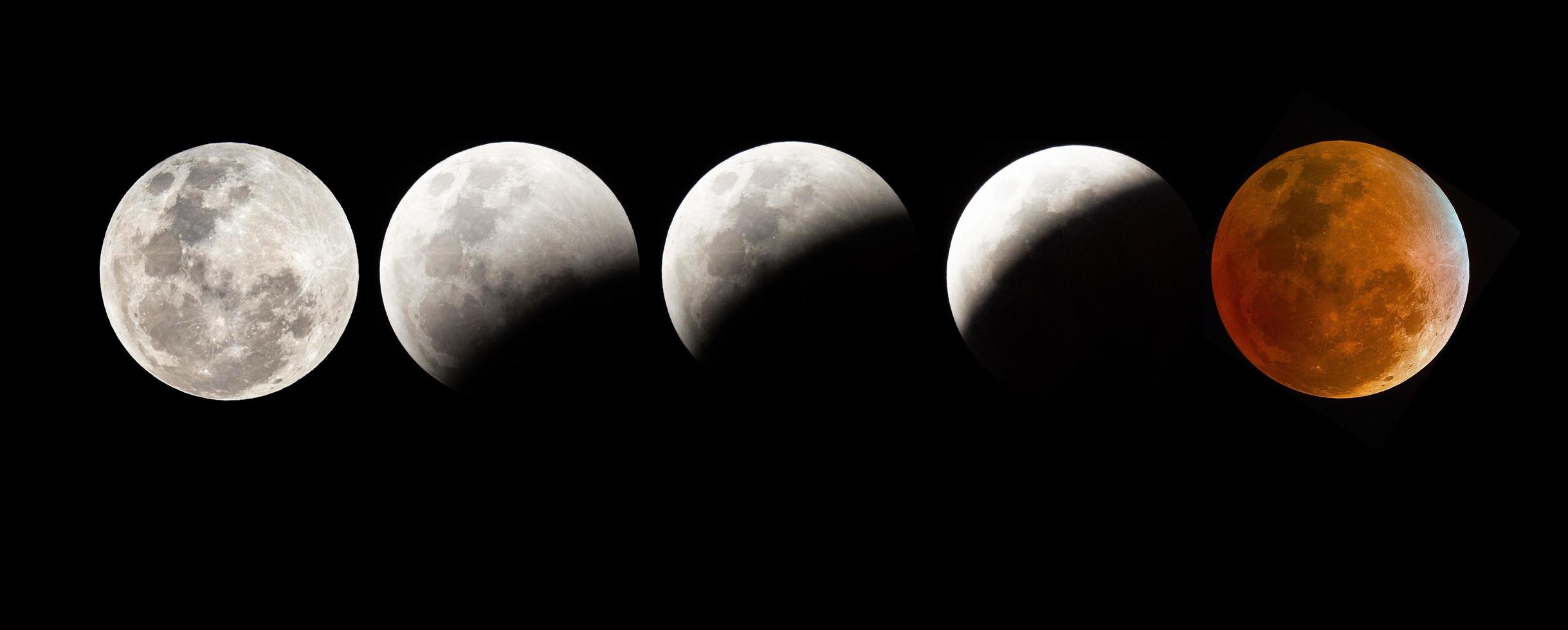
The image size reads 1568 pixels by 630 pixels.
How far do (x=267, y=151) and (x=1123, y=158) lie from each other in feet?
20.1

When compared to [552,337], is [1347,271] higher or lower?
higher

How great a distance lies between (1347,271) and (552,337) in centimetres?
517

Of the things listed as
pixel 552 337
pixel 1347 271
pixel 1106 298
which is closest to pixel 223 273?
pixel 552 337

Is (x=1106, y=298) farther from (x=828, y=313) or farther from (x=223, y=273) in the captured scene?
(x=223, y=273)

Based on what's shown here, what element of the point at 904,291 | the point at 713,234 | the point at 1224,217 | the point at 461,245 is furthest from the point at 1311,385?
the point at 461,245

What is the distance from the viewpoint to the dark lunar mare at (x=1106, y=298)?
6.29 meters

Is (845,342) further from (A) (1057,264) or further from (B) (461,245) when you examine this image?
(B) (461,245)

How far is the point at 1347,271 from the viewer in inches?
241

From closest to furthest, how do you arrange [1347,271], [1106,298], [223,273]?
[1347,271] → [1106,298] → [223,273]

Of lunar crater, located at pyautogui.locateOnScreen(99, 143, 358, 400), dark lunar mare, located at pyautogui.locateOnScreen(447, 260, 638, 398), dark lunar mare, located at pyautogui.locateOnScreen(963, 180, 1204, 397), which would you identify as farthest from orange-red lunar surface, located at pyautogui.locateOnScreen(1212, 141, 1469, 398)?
lunar crater, located at pyautogui.locateOnScreen(99, 143, 358, 400)

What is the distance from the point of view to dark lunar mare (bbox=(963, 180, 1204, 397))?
629 centimetres

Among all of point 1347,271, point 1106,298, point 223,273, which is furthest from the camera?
point 223,273

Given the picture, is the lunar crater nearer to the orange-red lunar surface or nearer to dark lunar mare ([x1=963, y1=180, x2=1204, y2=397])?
dark lunar mare ([x1=963, y1=180, x2=1204, y2=397])

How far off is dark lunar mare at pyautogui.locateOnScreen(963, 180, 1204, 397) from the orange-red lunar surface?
451 millimetres
